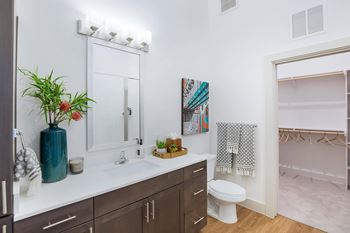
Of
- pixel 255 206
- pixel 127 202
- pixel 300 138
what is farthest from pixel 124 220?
pixel 300 138

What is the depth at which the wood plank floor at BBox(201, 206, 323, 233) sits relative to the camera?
2.05 meters

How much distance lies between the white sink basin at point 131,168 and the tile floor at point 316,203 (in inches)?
74.8

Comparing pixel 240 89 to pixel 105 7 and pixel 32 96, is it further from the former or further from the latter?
pixel 32 96

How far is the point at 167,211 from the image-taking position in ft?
5.20

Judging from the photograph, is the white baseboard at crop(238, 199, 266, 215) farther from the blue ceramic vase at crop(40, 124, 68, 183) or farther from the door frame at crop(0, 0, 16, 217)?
the door frame at crop(0, 0, 16, 217)

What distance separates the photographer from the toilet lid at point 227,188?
2140 millimetres

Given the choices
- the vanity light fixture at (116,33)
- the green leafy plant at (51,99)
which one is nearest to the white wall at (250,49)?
the vanity light fixture at (116,33)

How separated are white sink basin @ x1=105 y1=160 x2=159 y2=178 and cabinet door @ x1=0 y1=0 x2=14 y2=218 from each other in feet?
2.56

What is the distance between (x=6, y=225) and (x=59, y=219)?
23 centimetres

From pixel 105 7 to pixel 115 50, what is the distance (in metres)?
0.40

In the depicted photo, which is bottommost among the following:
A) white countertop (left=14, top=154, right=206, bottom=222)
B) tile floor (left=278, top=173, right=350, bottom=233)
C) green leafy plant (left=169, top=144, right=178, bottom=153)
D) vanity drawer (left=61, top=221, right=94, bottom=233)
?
tile floor (left=278, top=173, right=350, bottom=233)

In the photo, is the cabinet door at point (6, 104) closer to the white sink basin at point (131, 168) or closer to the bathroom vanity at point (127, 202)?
the bathroom vanity at point (127, 202)

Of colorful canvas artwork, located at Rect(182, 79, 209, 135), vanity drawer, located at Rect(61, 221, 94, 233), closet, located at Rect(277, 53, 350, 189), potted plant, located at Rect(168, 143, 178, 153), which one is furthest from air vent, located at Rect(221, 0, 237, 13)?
vanity drawer, located at Rect(61, 221, 94, 233)

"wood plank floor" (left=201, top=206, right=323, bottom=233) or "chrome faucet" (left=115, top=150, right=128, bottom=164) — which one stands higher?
"chrome faucet" (left=115, top=150, right=128, bottom=164)
